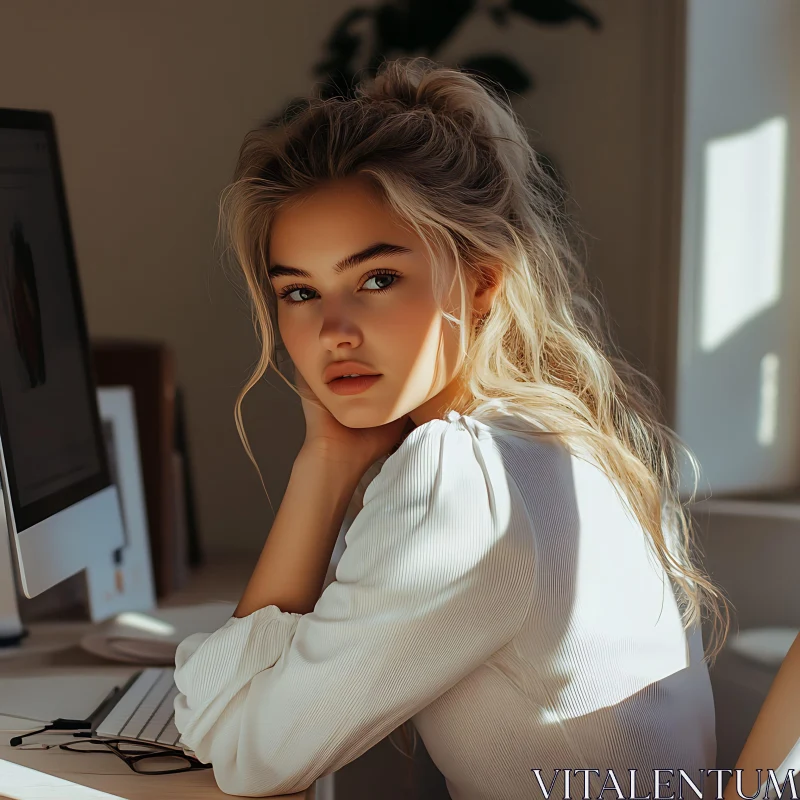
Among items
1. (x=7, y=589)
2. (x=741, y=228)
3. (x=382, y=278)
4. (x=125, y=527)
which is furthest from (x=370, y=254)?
(x=741, y=228)

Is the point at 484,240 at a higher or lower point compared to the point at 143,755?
higher

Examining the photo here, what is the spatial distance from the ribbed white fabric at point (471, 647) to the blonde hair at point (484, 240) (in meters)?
0.07

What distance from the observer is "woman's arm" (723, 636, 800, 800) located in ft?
2.50

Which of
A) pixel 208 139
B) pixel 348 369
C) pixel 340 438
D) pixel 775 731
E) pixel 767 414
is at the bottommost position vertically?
pixel 767 414

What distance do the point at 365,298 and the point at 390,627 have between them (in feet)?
1.12

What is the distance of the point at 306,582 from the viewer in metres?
1.05

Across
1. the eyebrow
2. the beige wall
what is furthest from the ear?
the beige wall

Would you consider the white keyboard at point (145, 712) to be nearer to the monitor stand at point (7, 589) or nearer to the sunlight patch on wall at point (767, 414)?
the monitor stand at point (7, 589)

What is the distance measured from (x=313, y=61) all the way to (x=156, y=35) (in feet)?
1.29

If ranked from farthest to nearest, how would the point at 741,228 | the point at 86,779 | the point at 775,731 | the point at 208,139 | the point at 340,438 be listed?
the point at 208,139 → the point at 741,228 → the point at 340,438 → the point at 86,779 → the point at 775,731

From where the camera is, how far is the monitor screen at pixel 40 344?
1.09m

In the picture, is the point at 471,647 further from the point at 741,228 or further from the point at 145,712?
the point at 741,228

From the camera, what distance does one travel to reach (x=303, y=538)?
108 centimetres

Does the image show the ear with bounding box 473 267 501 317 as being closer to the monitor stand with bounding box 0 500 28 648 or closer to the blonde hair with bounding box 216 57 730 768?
the blonde hair with bounding box 216 57 730 768
